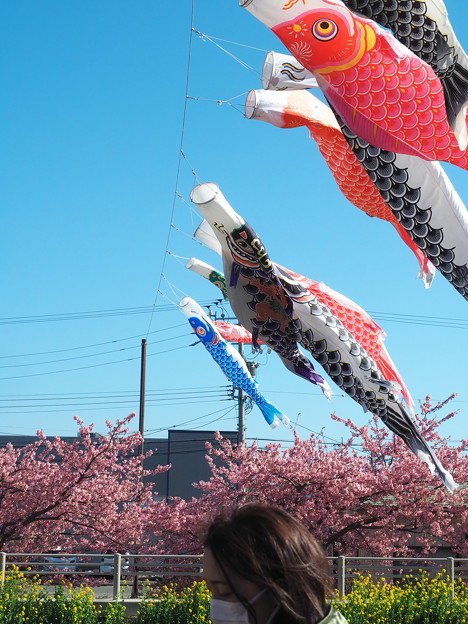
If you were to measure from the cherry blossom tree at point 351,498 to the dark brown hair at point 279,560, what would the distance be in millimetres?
15454

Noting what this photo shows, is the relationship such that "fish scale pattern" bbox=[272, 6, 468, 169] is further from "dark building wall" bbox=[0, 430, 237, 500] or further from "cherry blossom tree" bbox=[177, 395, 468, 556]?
"dark building wall" bbox=[0, 430, 237, 500]

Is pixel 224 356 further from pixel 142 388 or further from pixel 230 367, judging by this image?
pixel 142 388

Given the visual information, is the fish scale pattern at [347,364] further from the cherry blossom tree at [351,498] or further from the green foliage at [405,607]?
the cherry blossom tree at [351,498]

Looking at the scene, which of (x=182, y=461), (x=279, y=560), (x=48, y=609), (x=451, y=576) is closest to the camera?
(x=279, y=560)

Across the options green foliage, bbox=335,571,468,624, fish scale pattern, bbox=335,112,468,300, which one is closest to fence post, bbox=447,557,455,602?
green foliage, bbox=335,571,468,624

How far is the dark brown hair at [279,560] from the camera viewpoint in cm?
187

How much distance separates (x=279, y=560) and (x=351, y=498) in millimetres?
16030

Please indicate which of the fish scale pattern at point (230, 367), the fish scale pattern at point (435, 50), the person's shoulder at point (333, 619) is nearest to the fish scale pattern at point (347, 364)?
the fish scale pattern at point (435, 50)

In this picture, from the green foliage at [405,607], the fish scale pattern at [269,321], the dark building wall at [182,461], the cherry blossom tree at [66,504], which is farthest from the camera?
the dark building wall at [182,461]

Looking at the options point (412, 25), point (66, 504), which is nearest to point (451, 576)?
point (412, 25)

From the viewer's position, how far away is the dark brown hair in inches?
73.8

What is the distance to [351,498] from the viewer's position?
57.1 ft

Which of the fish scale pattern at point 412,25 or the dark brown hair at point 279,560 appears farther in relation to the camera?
the fish scale pattern at point 412,25

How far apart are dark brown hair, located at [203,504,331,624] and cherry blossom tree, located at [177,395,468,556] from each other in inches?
608
